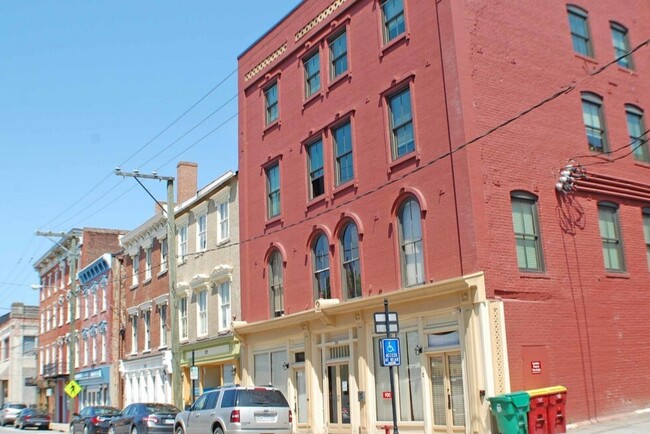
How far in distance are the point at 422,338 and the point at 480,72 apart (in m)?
7.23

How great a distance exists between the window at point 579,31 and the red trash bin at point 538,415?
36.9 feet

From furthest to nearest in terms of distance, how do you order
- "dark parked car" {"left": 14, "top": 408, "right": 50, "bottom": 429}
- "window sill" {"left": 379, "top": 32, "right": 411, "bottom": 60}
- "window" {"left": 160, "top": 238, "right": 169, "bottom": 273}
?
"dark parked car" {"left": 14, "top": 408, "right": 50, "bottom": 429} → "window" {"left": 160, "top": 238, "right": 169, "bottom": 273} → "window sill" {"left": 379, "top": 32, "right": 411, "bottom": 60}

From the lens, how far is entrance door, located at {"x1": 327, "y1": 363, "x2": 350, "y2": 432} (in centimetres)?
2244

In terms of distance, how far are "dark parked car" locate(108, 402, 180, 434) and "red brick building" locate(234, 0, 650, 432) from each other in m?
4.15

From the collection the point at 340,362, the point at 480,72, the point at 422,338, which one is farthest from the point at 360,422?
the point at 480,72

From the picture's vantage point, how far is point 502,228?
1866 centimetres

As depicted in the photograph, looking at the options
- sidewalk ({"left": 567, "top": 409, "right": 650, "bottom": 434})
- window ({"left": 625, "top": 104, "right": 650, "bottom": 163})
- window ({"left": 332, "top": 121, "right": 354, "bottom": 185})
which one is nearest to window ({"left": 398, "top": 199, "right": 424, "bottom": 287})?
window ({"left": 332, "top": 121, "right": 354, "bottom": 185})

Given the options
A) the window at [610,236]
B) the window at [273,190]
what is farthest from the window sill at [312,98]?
the window at [610,236]

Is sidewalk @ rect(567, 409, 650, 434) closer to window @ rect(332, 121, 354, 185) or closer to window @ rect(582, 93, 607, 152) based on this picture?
window @ rect(582, 93, 607, 152)

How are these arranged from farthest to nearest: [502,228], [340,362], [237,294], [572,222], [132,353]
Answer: [132,353] < [237,294] < [340,362] < [572,222] < [502,228]

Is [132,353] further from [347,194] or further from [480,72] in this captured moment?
[480,72]

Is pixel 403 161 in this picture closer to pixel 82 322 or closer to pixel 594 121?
pixel 594 121

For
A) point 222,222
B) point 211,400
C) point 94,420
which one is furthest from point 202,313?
point 211,400

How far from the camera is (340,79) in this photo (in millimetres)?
23984
